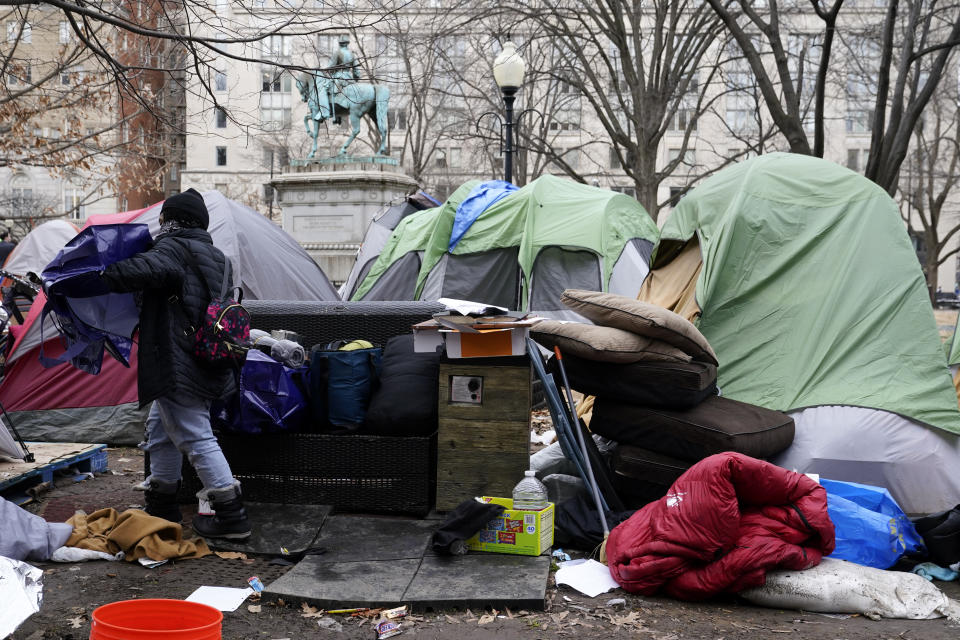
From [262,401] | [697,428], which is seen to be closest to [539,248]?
[697,428]

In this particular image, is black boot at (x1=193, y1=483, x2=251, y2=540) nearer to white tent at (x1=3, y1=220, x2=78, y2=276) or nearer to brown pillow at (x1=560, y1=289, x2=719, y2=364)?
brown pillow at (x1=560, y1=289, x2=719, y2=364)

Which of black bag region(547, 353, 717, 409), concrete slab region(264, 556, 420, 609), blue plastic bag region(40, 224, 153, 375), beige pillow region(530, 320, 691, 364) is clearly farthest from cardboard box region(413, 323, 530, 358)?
blue plastic bag region(40, 224, 153, 375)

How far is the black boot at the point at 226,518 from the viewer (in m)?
4.68

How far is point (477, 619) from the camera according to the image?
12.7ft

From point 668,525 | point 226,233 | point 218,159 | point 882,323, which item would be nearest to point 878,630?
point 668,525

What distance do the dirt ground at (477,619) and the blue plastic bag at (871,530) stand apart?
1.05 feet

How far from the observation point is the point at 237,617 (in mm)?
3854

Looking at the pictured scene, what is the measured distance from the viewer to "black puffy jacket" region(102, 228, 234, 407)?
4.39m

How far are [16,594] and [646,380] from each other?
339 centimetres

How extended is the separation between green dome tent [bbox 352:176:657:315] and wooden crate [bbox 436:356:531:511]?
494 centimetres

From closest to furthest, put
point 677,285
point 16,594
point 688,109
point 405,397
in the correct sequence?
point 16,594
point 405,397
point 677,285
point 688,109

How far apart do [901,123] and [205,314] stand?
850 centimetres

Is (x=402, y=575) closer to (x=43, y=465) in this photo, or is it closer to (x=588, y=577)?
(x=588, y=577)

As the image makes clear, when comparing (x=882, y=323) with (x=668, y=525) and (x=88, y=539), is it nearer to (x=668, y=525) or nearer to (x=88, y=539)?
(x=668, y=525)
